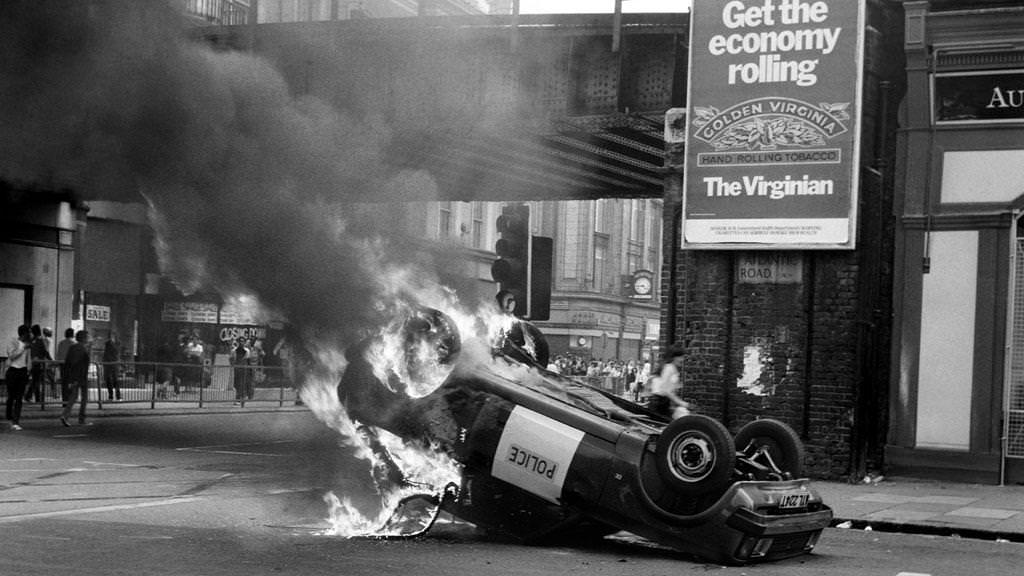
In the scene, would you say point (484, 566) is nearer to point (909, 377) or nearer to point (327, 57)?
point (327, 57)

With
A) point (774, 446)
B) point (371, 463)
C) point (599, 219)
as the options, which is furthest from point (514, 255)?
point (599, 219)

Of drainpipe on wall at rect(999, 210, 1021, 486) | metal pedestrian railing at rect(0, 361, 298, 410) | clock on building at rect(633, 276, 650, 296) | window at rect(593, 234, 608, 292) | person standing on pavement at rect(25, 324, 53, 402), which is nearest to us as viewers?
drainpipe on wall at rect(999, 210, 1021, 486)

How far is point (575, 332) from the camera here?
6600 cm

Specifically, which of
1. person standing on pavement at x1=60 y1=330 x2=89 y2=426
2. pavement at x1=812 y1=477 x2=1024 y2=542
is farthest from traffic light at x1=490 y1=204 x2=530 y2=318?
person standing on pavement at x1=60 y1=330 x2=89 y2=426

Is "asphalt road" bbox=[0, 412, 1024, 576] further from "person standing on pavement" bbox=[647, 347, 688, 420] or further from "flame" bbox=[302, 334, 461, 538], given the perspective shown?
"person standing on pavement" bbox=[647, 347, 688, 420]

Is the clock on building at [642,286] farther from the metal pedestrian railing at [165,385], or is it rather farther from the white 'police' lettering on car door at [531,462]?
the white 'police' lettering on car door at [531,462]

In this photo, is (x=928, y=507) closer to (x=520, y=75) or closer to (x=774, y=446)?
(x=774, y=446)

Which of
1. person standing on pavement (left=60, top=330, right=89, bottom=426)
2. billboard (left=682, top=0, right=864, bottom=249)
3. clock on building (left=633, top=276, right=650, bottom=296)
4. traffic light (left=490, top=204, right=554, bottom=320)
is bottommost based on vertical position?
person standing on pavement (left=60, top=330, right=89, bottom=426)

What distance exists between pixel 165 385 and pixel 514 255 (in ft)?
54.1

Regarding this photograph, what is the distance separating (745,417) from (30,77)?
33.3 feet

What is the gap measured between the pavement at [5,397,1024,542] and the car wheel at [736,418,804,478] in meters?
2.91

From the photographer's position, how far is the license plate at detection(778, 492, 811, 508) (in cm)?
923

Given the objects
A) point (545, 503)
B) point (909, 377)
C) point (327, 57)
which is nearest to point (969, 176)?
point (909, 377)

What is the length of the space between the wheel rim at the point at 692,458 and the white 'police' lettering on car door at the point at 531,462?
0.95 m
